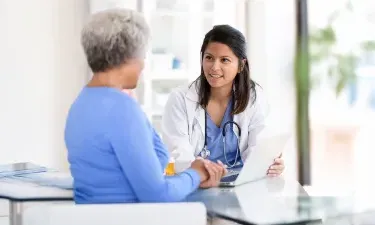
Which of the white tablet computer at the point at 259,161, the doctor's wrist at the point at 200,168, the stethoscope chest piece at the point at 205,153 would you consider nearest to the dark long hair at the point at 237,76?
the stethoscope chest piece at the point at 205,153

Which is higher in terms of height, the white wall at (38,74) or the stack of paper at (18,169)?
the white wall at (38,74)

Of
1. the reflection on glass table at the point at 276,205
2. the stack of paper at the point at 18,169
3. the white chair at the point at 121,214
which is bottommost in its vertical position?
the reflection on glass table at the point at 276,205

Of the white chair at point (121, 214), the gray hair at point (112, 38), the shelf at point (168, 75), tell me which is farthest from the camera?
the shelf at point (168, 75)

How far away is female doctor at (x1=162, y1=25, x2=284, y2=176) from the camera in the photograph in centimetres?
273

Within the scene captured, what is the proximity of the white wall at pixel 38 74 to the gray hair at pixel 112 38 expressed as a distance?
280 cm

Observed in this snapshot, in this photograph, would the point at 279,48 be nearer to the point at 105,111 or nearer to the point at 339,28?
the point at 339,28

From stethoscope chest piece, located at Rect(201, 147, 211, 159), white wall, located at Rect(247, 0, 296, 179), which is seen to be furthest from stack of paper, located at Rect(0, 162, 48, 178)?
white wall, located at Rect(247, 0, 296, 179)

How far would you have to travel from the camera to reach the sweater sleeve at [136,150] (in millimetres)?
1837

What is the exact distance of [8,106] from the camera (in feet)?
15.2

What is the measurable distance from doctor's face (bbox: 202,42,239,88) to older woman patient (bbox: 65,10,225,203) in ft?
2.75

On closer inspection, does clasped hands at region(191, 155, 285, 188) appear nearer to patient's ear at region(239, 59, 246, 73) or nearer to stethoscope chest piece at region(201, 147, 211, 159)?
stethoscope chest piece at region(201, 147, 211, 159)

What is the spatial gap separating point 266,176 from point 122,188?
861 mm

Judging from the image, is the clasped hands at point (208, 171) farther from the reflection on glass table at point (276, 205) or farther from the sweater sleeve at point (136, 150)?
the sweater sleeve at point (136, 150)

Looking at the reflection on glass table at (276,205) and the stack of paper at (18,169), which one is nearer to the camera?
the reflection on glass table at (276,205)
